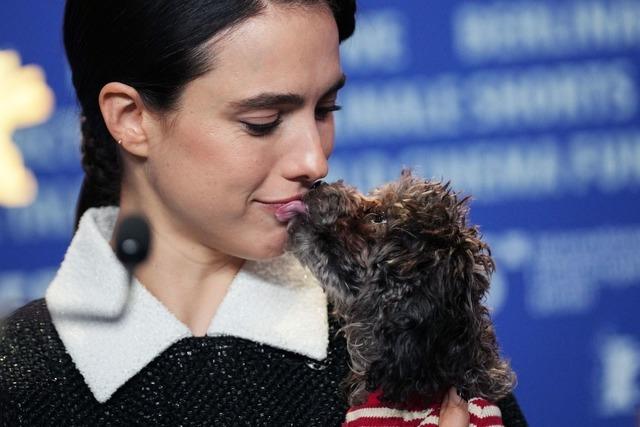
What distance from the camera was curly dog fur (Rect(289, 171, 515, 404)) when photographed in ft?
3.57

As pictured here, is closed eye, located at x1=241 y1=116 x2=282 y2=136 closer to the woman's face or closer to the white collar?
the woman's face

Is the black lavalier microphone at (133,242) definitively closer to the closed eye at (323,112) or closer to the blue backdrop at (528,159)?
the closed eye at (323,112)

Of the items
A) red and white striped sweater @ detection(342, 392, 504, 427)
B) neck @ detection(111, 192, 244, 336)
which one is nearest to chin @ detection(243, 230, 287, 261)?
neck @ detection(111, 192, 244, 336)

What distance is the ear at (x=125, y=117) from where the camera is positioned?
3.98ft

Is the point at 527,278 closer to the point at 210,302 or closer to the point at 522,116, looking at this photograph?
the point at 522,116

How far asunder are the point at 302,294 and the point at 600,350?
4.59 ft

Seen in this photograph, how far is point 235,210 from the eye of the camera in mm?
1186

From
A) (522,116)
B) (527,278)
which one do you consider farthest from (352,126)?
(527,278)

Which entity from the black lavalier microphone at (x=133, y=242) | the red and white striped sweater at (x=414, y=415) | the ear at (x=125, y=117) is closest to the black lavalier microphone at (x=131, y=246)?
the black lavalier microphone at (x=133, y=242)

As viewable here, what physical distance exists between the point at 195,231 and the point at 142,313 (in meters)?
0.13

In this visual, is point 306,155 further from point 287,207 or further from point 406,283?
point 406,283

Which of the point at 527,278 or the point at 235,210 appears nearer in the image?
the point at 235,210

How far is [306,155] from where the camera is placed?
116cm

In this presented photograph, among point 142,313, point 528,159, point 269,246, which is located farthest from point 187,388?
point 528,159
